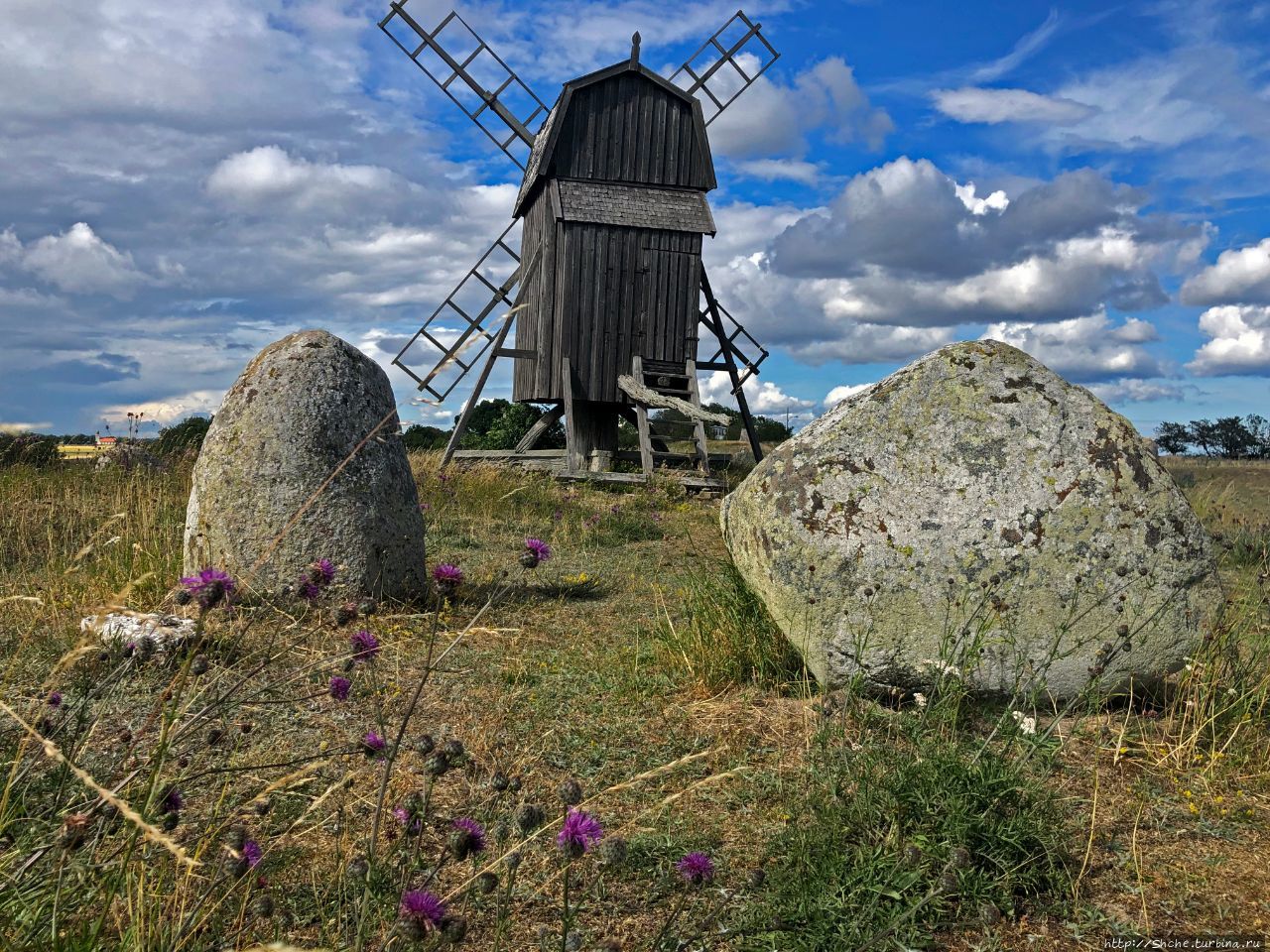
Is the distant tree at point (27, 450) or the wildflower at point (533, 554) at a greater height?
the distant tree at point (27, 450)

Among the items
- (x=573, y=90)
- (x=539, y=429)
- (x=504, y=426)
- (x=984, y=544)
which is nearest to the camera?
(x=984, y=544)

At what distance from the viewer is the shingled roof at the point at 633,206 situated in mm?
15039

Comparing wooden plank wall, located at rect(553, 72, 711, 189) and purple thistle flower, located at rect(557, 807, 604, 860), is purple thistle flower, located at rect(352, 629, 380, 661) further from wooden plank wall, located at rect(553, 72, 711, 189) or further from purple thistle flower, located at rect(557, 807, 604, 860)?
wooden plank wall, located at rect(553, 72, 711, 189)

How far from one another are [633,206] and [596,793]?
13.3 m

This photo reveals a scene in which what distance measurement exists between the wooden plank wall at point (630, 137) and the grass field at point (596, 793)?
1059 cm

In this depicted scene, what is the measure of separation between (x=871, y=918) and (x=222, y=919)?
1863 millimetres

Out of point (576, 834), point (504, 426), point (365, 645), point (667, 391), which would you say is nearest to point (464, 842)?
point (576, 834)

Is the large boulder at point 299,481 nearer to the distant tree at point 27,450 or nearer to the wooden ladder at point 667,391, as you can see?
the distant tree at point 27,450

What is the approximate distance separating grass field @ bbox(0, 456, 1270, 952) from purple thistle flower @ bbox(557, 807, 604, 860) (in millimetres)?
71

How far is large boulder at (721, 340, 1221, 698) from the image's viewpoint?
4438 millimetres

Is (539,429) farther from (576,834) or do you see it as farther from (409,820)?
(576,834)

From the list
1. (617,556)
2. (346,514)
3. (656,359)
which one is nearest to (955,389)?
(346,514)

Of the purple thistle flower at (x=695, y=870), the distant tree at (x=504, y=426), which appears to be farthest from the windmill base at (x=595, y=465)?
the purple thistle flower at (x=695, y=870)

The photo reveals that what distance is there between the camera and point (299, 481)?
20.1ft
